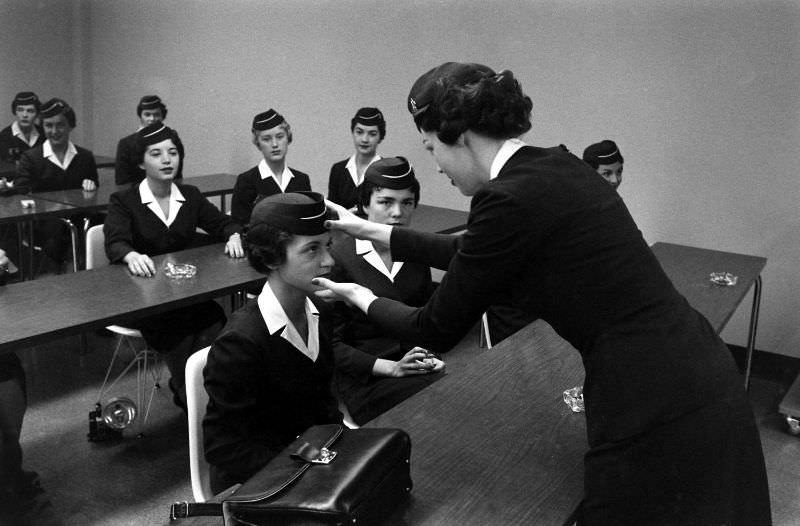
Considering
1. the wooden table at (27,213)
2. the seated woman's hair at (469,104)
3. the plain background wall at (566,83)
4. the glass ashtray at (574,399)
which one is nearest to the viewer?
the seated woman's hair at (469,104)

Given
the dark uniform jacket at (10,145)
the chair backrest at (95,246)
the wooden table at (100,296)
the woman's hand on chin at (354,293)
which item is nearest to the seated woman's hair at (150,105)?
the dark uniform jacket at (10,145)

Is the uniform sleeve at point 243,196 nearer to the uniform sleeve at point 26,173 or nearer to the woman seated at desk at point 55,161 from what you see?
the woman seated at desk at point 55,161

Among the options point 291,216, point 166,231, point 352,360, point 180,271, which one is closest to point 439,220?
point 166,231

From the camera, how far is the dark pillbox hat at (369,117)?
16.7 ft

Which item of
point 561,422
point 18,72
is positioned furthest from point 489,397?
point 18,72

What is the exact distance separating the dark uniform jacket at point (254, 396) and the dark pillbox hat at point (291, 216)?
0.23 metres

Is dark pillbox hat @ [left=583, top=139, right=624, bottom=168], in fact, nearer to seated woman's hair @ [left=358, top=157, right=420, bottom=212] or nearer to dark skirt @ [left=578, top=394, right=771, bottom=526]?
seated woman's hair @ [left=358, top=157, right=420, bottom=212]

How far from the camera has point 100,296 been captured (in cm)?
287

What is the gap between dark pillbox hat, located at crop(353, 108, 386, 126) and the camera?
5.08 meters

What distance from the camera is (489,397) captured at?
6.40 ft

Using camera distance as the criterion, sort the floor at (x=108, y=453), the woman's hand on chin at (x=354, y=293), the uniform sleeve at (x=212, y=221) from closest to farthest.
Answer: the woman's hand on chin at (x=354, y=293)
the floor at (x=108, y=453)
the uniform sleeve at (x=212, y=221)

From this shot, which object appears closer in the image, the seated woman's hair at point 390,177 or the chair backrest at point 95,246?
the seated woman's hair at point 390,177

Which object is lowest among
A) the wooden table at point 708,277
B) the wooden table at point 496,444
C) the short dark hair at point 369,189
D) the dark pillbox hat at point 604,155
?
the wooden table at point 708,277

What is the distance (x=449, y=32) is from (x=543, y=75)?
74 centimetres
